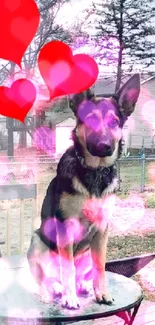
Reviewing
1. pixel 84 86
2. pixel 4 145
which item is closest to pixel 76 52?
pixel 84 86

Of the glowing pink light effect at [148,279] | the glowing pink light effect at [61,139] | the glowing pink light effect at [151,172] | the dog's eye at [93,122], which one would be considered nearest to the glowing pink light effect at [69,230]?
the dog's eye at [93,122]

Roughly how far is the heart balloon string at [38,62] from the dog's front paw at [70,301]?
61 centimetres

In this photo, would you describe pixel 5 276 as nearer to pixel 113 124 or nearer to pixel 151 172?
pixel 113 124

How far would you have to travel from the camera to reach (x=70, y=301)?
1298mm

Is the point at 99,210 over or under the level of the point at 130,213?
over

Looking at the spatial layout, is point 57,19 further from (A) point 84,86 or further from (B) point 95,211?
(B) point 95,211

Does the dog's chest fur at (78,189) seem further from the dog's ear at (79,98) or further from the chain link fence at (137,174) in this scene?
the chain link fence at (137,174)

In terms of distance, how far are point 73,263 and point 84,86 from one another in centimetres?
53

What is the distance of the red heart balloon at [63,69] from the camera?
4.91 ft

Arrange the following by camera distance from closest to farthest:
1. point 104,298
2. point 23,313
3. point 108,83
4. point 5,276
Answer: point 23,313 < point 104,298 < point 5,276 < point 108,83

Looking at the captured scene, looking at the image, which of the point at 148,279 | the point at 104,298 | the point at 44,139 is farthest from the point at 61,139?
the point at 148,279

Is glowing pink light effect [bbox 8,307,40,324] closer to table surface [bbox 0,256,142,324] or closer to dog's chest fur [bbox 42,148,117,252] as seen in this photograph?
table surface [bbox 0,256,142,324]

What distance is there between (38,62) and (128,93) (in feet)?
1.35

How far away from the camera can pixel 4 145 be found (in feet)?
5.81
